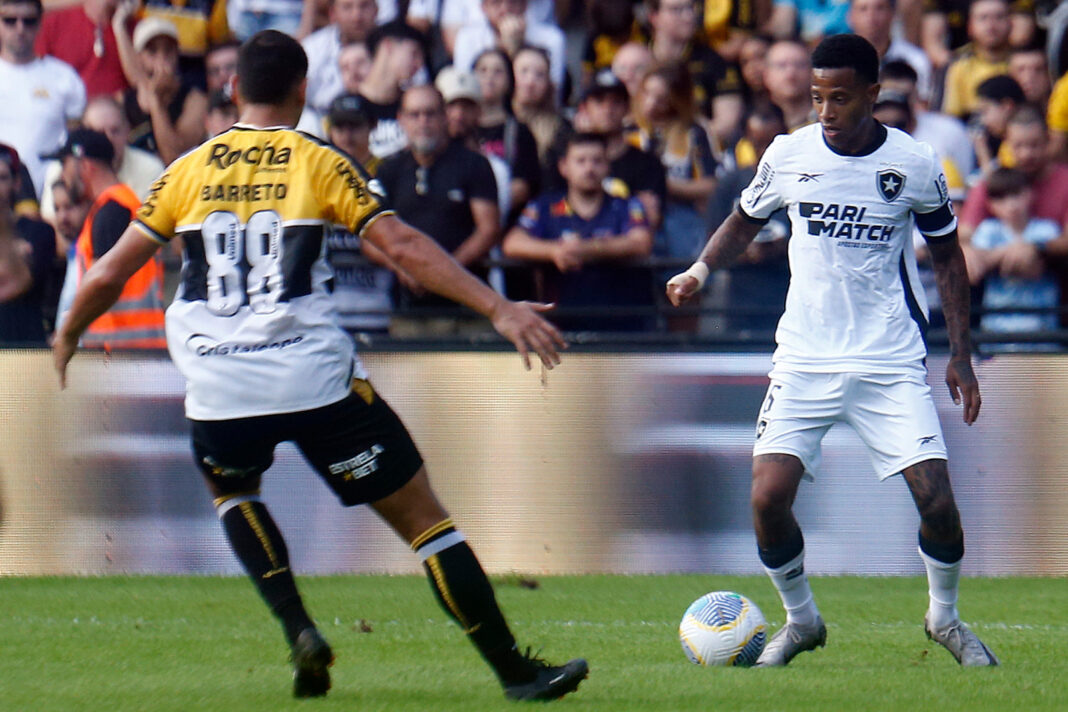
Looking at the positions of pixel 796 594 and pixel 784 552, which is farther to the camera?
pixel 796 594

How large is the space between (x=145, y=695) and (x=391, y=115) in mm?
6284

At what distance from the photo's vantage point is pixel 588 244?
9836 mm

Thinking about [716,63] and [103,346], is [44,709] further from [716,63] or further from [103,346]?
[716,63]

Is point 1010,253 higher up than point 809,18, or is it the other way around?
point 809,18

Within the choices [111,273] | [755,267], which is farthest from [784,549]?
[755,267]

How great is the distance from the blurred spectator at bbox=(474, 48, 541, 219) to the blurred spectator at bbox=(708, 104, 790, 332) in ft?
4.54

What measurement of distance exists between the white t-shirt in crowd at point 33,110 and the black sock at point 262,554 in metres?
6.83

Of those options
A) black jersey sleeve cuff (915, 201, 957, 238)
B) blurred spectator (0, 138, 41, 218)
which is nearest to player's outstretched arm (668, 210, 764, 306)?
black jersey sleeve cuff (915, 201, 957, 238)

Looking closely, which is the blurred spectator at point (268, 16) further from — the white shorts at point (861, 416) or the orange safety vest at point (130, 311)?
the white shorts at point (861, 416)

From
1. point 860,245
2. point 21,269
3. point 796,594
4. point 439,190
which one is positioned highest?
point 860,245

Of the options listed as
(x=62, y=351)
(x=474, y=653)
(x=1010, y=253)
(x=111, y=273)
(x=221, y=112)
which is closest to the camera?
(x=111, y=273)

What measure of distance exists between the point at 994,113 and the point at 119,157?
19.5ft

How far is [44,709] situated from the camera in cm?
514

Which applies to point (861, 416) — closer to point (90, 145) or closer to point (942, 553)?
point (942, 553)
